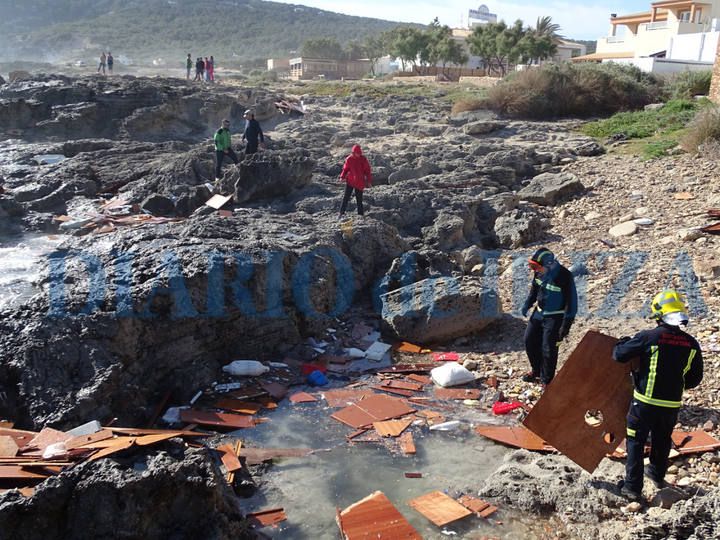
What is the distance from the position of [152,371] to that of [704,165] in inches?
429

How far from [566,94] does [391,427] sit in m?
18.3

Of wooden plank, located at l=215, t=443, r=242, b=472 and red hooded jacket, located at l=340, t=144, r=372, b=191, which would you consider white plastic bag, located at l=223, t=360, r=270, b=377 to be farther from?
red hooded jacket, located at l=340, t=144, r=372, b=191

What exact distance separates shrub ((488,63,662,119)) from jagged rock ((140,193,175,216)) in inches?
511

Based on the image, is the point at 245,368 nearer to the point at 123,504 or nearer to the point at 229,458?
the point at 229,458

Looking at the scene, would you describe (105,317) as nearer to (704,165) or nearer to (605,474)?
(605,474)

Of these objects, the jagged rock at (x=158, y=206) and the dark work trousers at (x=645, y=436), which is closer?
the dark work trousers at (x=645, y=436)

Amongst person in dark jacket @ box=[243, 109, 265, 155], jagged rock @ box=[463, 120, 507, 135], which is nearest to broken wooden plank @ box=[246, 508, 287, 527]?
person in dark jacket @ box=[243, 109, 265, 155]

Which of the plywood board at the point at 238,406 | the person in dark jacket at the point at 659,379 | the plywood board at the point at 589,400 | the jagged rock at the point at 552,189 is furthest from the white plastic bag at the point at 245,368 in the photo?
the jagged rock at the point at 552,189

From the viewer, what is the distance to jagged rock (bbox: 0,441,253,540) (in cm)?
338

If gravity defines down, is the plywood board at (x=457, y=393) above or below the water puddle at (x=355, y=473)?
above

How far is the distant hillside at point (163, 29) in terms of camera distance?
100062mm

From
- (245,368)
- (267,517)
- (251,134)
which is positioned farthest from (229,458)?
(251,134)

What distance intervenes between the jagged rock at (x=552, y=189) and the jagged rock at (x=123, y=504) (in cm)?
1006

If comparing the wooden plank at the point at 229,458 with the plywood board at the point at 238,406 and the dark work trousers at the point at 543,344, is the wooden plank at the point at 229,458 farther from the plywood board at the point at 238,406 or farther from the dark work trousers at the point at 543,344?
the dark work trousers at the point at 543,344
